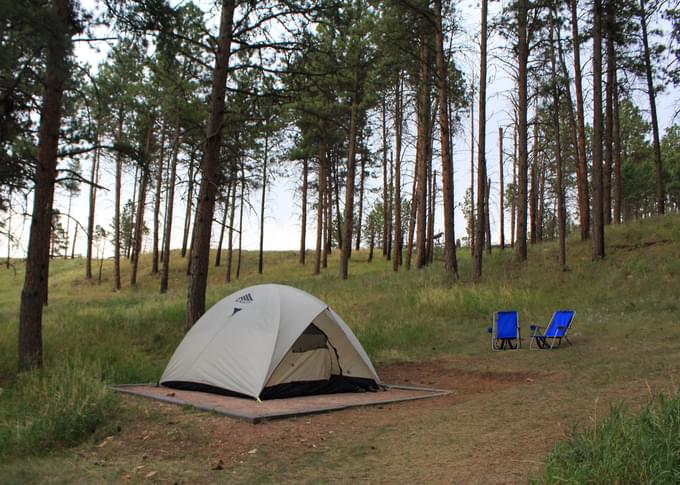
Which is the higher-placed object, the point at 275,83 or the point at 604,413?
the point at 275,83

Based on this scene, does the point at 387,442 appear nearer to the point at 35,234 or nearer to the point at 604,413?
the point at 604,413

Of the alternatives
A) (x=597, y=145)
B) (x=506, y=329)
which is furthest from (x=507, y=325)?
(x=597, y=145)

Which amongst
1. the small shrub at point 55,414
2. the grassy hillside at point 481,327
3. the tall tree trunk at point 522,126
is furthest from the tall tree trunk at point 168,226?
the small shrub at point 55,414

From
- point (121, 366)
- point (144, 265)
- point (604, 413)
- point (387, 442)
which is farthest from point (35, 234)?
point (144, 265)

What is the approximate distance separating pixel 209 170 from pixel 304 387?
5010mm

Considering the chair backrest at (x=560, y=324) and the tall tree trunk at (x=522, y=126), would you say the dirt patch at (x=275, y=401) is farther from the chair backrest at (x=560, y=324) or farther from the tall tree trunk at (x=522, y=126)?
the tall tree trunk at (x=522, y=126)

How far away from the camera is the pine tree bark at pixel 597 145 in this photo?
1752 cm

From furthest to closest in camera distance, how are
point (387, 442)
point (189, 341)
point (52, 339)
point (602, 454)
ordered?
point (52, 339) → point (189, 341) → point (387, 442) → point (602, 454)

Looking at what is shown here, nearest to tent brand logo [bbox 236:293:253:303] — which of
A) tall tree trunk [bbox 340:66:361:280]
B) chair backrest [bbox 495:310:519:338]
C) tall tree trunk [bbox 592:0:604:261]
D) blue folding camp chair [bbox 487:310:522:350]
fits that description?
blue folding camp chair [bbox 487:310:522:350]

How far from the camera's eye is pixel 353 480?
4520 millimetres

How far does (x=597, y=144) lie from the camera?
18406mm

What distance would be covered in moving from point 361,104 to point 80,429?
65.9 ft

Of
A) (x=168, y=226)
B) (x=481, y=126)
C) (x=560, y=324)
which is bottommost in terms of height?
(x=560, y=324)

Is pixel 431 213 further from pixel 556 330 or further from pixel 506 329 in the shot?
pixel 556 330
